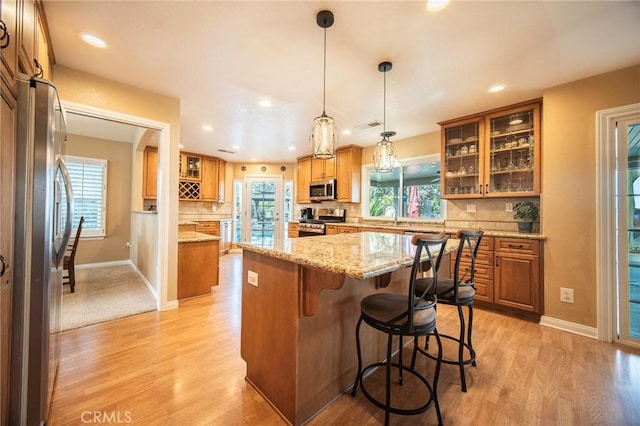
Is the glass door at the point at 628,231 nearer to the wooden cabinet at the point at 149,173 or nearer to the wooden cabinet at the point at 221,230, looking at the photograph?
the wooden cabinet at the point at 221,230

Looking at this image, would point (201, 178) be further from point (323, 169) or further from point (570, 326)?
point (570, 326)

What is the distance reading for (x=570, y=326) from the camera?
2564mm

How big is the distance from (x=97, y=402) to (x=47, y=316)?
2.35ft

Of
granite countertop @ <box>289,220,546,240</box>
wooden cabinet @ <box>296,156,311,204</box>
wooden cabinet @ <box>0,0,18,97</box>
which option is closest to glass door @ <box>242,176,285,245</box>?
wooden cabinet @ <box>296,156,311,204</box>

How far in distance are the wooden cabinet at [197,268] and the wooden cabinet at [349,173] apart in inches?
106

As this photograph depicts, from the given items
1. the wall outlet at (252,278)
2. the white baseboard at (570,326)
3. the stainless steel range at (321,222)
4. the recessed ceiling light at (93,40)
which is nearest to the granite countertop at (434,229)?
the stainless steel range at (321,222)

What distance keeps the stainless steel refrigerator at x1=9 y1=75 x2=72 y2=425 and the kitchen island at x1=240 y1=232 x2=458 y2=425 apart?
96 cm

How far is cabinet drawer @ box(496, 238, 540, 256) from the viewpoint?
9.12ft

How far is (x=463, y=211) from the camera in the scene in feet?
12.6

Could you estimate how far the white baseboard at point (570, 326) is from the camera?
245 centimetres

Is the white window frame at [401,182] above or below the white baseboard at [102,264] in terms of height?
above

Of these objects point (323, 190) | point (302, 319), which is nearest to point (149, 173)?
point (323, 190)

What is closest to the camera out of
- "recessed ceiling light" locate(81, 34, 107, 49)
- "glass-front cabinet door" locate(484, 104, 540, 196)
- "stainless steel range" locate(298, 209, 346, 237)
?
"recessed ceiling light" locate(81, 34, 107, 49)

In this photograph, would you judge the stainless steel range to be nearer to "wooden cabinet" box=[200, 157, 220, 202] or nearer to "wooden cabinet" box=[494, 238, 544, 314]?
"wooden cabinet" box=[200, 157, 220, 202]
